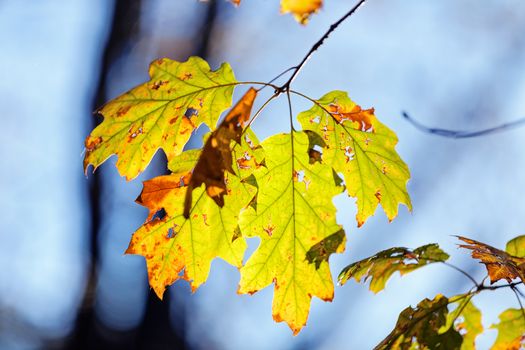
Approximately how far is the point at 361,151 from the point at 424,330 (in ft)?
1.35

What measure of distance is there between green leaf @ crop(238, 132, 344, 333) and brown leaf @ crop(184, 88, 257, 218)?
0.69ft

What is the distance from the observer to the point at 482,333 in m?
1.31

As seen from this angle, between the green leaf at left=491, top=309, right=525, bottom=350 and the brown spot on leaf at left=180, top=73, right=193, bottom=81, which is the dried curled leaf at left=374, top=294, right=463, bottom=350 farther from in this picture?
the brown spot on leaf at left=180, top=73, right=193, bottom=81

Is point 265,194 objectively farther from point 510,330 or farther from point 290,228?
point 510,330

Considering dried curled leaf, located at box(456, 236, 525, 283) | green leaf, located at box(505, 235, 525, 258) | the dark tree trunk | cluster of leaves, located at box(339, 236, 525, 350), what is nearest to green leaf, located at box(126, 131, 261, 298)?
cluster of leaves, located at box(339, 236, 525, 350)

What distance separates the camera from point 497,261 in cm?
105

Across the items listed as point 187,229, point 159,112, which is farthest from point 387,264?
point 159,112

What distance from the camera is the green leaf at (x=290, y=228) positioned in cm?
114

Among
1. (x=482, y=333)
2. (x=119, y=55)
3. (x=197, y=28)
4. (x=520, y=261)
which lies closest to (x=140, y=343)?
(x=119, y=55)

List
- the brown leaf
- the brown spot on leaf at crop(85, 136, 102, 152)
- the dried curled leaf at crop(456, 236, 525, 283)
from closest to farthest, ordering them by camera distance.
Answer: the brown leaf, the dried curled leaf at crop(456, 236, 525, 283), the brown spot on leaf at crop(85, 136, 102, 152)

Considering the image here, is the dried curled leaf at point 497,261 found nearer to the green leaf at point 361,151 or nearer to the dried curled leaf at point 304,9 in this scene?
the green leaf at point 361,151

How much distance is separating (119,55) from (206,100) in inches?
153

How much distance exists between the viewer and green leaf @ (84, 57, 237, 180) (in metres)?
1.12

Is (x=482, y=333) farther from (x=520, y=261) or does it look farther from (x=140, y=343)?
(x=140, y=343)
